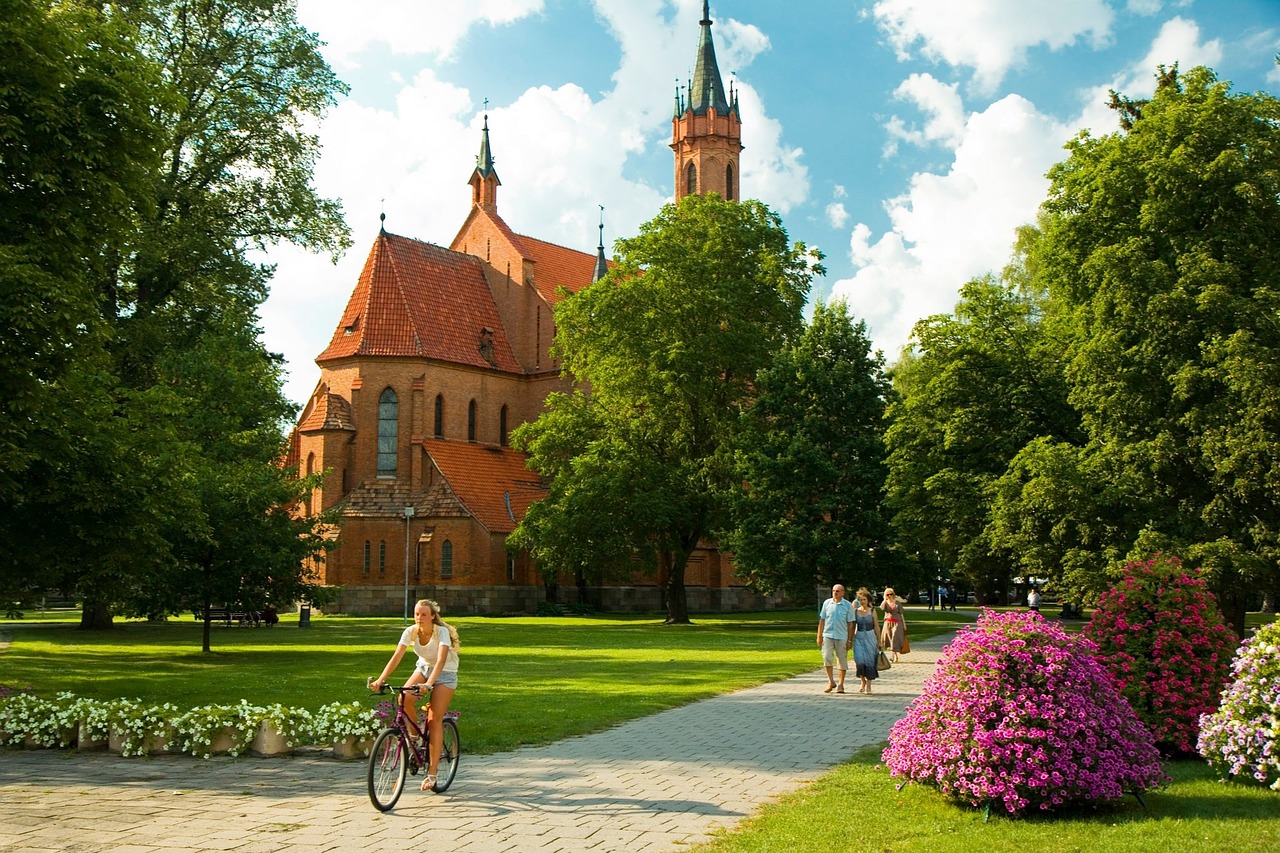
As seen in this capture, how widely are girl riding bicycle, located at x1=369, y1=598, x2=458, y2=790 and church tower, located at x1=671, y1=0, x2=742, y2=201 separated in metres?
54.5

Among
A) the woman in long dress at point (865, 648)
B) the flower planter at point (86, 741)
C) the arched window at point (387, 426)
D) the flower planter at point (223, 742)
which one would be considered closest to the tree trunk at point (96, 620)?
the arched window at point (387, 426)

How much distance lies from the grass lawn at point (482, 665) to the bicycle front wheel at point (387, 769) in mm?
3252

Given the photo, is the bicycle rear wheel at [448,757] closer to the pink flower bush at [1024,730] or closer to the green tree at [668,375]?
the pink flower bush at [1024,730]

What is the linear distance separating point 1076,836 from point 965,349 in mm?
23138

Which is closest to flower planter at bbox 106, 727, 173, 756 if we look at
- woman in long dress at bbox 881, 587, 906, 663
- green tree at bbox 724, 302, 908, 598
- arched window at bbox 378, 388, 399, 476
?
woman in long dress at bbox 881, 587, 906, 663

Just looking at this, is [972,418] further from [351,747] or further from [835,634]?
[351,747]

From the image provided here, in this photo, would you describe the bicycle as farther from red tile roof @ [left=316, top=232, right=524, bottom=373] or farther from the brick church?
red tile roof @ [left=316, top=232, right=524, bottom=373]

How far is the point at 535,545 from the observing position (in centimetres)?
4181

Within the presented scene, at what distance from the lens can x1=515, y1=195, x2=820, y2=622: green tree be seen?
39469 mm

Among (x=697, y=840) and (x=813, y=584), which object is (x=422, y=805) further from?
(x=813, y=584)

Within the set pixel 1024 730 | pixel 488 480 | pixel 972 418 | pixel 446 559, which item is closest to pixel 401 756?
pixel 1024 730

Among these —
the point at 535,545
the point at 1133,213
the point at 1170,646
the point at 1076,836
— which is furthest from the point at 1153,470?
the point at 535,545

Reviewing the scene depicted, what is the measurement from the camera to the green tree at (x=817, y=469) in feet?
117

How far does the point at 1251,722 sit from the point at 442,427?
45747 mm
